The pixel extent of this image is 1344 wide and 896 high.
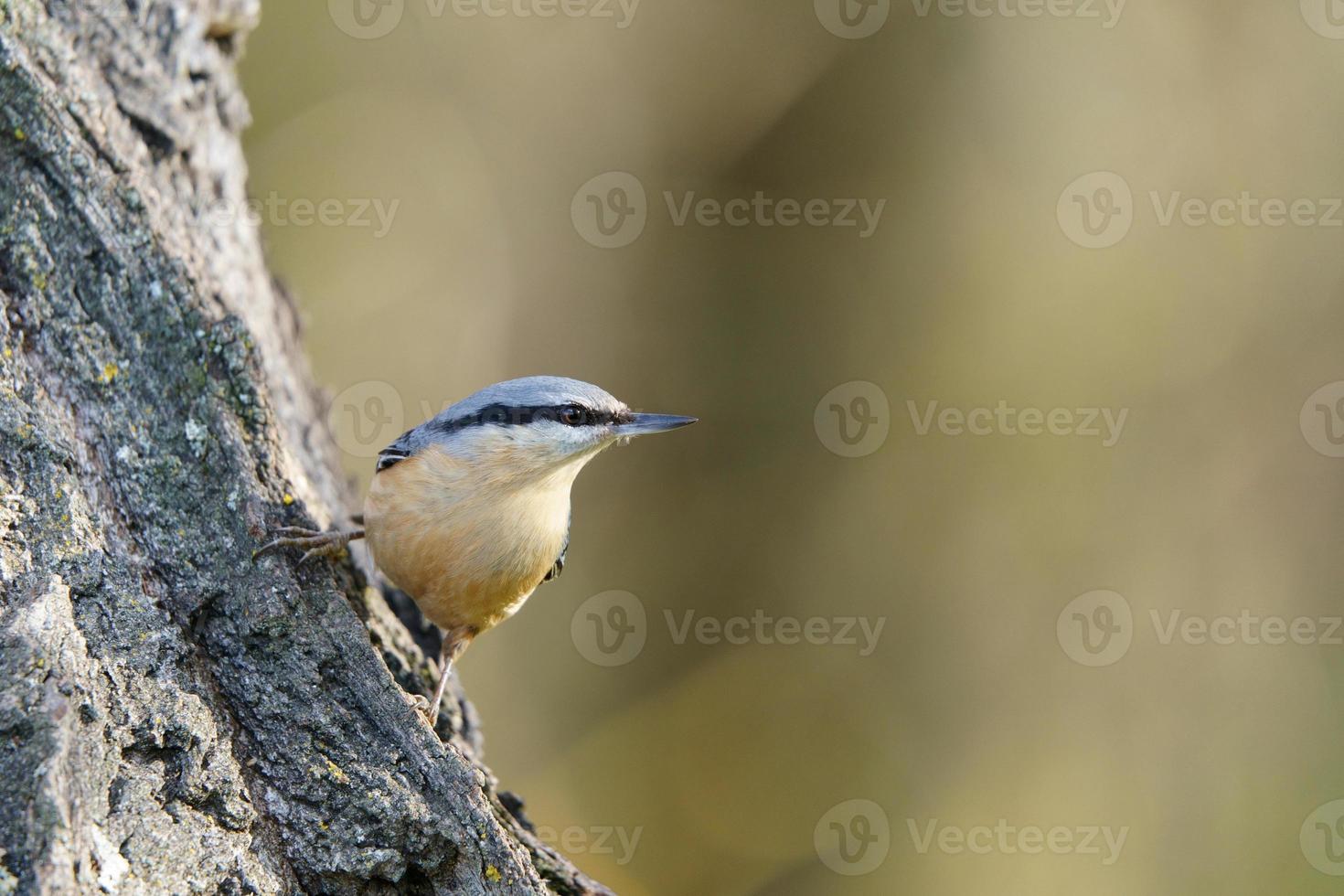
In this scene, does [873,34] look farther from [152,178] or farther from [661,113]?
[152,178]

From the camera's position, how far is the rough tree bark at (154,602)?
1.86m

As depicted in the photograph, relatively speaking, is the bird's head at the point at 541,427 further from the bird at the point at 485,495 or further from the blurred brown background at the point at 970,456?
the blurred brown background at the point at 970,456

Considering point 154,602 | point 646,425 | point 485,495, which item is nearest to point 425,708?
point 485,495

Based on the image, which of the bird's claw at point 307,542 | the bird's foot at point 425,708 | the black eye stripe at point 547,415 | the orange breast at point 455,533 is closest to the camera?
the bird's claw at point 307,542

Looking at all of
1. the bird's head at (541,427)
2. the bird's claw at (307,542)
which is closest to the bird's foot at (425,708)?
the bird's claw at (307,542)

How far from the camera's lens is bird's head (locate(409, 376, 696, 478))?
319cm

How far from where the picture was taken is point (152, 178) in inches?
125

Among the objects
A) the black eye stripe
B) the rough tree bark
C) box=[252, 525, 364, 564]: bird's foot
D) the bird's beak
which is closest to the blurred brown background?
the bird's beak

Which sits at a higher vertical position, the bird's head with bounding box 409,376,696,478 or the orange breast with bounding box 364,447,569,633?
the bird's head with bounding box 409,376,696,478

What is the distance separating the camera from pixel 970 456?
20.6ft

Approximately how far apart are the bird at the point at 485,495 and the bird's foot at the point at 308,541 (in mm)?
58

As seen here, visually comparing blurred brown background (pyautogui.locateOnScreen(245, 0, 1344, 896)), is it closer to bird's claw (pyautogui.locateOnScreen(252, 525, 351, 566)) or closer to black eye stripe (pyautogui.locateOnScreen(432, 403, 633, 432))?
black eye stripe (pyautogui.locateOnScreen(432, 403, 633, 432))

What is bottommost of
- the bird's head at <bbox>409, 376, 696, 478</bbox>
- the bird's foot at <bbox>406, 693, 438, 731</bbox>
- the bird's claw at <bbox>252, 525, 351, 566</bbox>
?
the bird's foot at <bbox>406, 693, 438, 731</bbox>

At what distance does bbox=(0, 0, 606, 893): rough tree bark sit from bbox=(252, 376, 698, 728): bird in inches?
7.7
